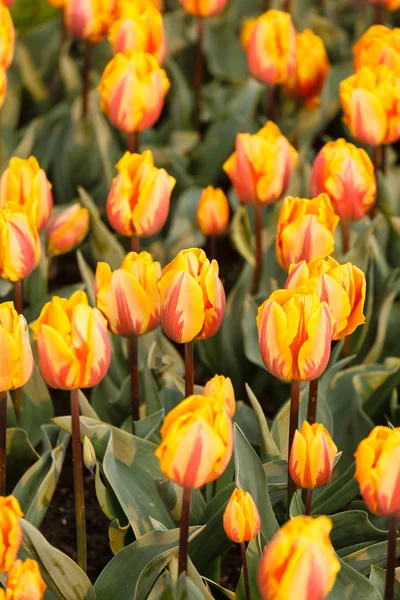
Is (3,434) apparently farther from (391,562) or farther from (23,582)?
(391,562)

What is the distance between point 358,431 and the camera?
1.43 metres

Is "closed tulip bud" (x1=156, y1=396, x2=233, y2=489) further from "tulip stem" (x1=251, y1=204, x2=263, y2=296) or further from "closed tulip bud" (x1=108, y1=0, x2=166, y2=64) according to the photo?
"closed tulip bud" (x1=108, y1=0, x2=166, y2=64)

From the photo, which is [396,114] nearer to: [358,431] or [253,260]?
[253,260]

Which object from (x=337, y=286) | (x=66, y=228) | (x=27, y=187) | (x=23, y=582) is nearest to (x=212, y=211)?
(x=66, y=228)

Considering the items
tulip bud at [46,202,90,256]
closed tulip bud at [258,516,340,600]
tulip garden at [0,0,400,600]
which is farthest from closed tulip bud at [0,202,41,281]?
closed tulip bud at [258,516,340,600]

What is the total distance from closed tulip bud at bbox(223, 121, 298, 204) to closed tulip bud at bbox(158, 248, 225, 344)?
1.36 feet

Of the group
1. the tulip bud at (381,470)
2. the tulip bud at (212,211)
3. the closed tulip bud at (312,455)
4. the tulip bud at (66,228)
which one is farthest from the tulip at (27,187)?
the tulip bud at (381,470)

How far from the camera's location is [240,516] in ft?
3.15

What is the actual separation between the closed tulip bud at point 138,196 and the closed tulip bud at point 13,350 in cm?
32

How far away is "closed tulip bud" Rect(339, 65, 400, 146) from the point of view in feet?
4.90

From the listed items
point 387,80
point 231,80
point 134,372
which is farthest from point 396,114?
point 231,80

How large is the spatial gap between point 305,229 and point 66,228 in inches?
18.1

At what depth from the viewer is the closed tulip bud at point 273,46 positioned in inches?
67.4

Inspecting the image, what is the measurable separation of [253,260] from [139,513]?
0.64 meters
